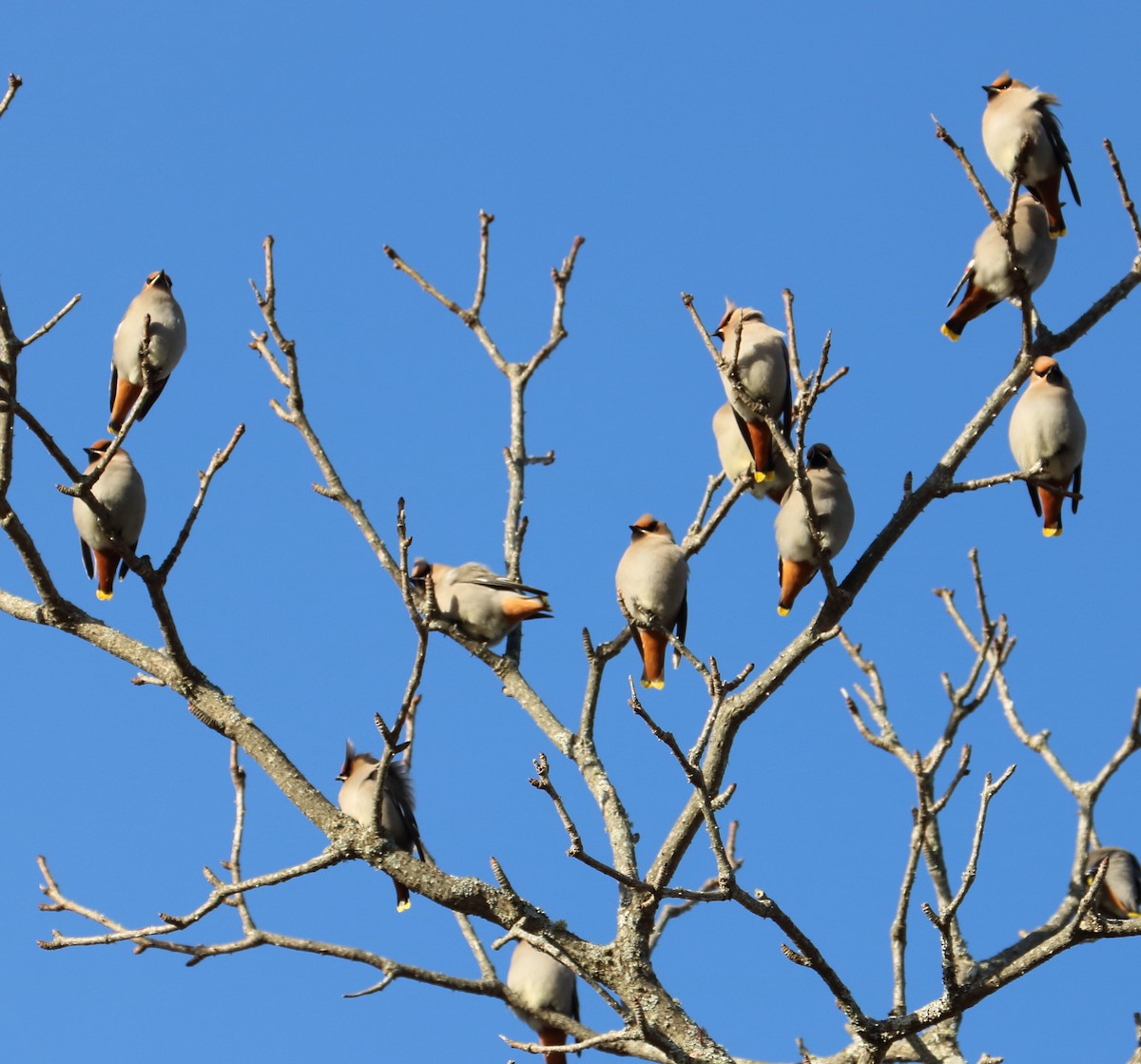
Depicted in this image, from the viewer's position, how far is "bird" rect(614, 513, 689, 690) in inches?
208

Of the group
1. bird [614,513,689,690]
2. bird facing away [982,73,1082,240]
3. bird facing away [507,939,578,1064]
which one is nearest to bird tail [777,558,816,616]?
bird [614,513,689,690]

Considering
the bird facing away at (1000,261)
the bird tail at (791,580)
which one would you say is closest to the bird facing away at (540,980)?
the bird tail at (791,580)

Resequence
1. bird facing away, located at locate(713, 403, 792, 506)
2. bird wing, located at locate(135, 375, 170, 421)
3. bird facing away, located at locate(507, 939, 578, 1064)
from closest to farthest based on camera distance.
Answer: bird facing away, located at locate(713, 403, 792, 506), bird wing, located at locate(135, 375, 170, 421), bird facing away, located at locate(507, 939, 578, 1064)

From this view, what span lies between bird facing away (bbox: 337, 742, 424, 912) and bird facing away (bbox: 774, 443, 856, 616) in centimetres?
151

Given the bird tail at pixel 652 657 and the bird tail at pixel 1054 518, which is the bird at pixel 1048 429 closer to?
the bird tail at pixel 1054 518

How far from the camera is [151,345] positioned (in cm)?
560

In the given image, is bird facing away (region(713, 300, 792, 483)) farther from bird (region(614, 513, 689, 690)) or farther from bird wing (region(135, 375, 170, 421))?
bird wing (region(135, 375, 170, 421))

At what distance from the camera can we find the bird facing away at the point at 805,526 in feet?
15.8

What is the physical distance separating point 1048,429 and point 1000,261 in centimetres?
61

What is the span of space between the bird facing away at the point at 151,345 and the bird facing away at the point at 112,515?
0.54 feet

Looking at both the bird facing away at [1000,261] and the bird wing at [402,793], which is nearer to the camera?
the bird facing away at [1000,261]

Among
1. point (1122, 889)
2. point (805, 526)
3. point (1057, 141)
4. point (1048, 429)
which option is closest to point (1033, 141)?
point (1057, 141)

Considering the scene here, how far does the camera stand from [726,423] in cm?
588

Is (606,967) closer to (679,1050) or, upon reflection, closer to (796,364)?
(679,1050)
